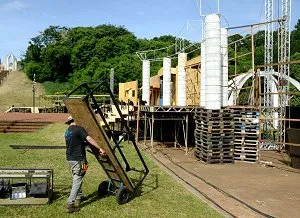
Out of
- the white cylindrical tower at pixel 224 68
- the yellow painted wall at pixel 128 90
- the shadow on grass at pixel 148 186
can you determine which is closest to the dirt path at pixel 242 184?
the shadow on grass at pixel 148 186

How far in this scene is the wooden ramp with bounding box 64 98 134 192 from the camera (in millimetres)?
6988

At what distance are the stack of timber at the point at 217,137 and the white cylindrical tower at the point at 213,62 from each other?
382 mm

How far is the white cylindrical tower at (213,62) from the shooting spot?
46.4 feet

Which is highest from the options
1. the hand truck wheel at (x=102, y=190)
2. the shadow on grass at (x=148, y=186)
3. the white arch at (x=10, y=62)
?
the white arch at (x=10, y=62)

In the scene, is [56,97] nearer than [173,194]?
No

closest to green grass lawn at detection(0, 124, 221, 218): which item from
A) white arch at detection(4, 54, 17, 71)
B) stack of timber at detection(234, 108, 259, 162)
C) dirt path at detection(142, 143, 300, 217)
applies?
dirt path at detection(142, 143, 300, 217)

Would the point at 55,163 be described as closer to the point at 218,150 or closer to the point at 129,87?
the point at 218,150

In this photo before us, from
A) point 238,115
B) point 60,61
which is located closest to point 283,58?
point 238,115

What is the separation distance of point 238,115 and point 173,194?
6.78 metres

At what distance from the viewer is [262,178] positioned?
11516mm

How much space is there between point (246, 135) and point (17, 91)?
159 feet

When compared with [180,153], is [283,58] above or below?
above

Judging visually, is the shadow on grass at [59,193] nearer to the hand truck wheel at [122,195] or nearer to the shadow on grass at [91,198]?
the shadow on grass at [91,198]

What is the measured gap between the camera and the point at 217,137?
46.4 ft
